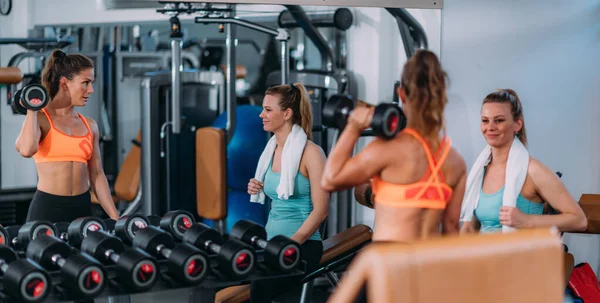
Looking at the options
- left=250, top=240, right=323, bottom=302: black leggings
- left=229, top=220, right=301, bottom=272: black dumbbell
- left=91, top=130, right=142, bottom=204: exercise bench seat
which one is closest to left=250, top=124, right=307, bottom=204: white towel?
left=250, top=240, right=323, bottom=302: black leggings

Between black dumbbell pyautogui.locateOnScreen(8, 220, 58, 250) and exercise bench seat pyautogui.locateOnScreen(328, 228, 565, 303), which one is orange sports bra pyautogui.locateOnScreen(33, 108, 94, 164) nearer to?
black dumbbell pyautogui.locateOnScreen(8, 220, 58, 250)

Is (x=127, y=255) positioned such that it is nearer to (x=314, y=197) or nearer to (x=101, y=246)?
(x=101, y=246)

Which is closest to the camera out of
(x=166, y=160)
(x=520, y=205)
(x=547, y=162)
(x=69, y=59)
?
(x=520, y=205)

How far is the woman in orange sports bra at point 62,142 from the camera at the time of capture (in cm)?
339

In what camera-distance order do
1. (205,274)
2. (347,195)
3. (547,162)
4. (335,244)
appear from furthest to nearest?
1. (347,195)
2. (547,162)
3. (335,244)
4. (205,274)

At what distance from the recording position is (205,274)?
8.93 ft

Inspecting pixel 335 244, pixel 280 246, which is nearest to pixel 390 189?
pixel 280 246

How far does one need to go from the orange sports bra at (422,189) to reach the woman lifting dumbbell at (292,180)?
0.70 meters

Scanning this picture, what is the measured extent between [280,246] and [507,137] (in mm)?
993

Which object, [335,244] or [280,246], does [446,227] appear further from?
[335,244]

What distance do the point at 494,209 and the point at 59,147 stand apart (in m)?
1.85

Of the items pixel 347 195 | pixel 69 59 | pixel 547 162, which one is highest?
pixel 69 59

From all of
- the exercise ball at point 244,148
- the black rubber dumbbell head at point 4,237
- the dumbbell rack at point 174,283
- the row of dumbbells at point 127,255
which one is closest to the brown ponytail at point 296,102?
the row of dumbbells at point 127,255

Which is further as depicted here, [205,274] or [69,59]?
[69,59]
